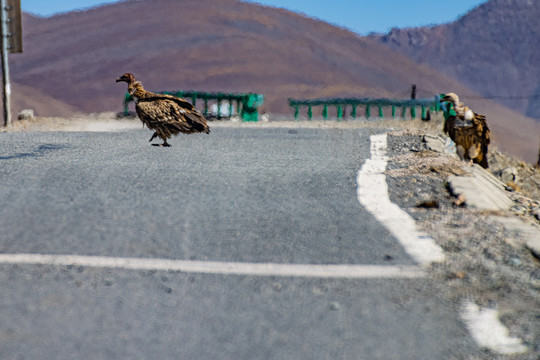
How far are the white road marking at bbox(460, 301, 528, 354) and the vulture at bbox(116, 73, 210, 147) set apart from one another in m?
6.06

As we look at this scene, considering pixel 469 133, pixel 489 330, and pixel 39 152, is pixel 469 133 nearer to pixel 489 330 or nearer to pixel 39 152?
pixel 39 152

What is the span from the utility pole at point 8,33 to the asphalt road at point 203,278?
14377 mm

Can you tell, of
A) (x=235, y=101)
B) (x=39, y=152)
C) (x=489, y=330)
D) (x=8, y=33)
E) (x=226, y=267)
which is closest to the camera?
(x=489, y=330)

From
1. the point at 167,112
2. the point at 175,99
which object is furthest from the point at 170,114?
the point at 175,99

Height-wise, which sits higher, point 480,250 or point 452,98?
point 452,98

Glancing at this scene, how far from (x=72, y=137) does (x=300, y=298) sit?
964 cm

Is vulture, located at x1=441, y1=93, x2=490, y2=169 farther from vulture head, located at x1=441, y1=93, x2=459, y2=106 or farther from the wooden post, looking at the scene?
the wooden post

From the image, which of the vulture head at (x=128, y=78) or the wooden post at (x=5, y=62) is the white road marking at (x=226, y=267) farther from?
the wooden post at (x=5, y=62)

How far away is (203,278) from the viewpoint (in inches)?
147

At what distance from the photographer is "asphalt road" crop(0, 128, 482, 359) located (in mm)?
2889

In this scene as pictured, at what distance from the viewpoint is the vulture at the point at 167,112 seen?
8.98m

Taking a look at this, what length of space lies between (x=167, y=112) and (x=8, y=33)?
48.5ft

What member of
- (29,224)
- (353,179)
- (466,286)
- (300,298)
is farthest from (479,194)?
(29,224)

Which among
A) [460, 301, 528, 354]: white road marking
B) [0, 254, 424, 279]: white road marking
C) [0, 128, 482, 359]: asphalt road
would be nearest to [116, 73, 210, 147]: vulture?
[0, 128, 482, 359]: asphalt road
